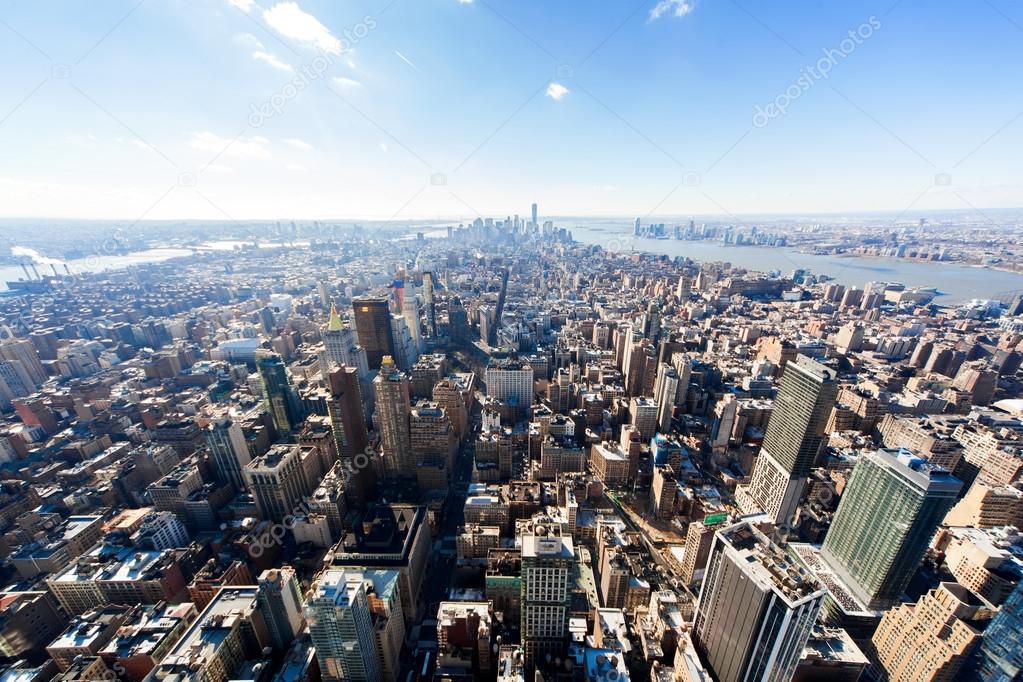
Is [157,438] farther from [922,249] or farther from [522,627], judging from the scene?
[922,249]

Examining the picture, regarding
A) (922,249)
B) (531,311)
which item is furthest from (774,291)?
(922,249)

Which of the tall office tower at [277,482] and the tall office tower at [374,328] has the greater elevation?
the tall office tower at [374,328]

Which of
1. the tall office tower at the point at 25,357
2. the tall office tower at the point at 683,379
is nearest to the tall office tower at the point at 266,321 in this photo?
the tall office tower at the point at 25,357

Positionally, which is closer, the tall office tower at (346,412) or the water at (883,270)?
the tall office tower at (346,412)

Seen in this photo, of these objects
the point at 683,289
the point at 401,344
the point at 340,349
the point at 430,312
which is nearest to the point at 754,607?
the point at 340,349

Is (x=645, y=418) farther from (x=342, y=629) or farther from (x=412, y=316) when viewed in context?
(x=412, y=316)

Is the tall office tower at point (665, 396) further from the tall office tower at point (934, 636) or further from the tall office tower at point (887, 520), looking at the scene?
the tall office tower at point (934, 636)

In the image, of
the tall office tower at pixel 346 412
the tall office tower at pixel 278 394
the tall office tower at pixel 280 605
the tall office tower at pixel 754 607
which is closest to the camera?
the tall office tower at pixel 754 607
